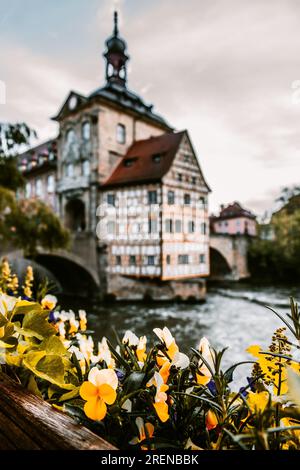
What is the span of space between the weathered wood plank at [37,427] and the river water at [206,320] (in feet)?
23.7

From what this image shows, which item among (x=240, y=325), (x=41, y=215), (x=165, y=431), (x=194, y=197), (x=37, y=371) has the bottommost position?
(x=240, y=325)

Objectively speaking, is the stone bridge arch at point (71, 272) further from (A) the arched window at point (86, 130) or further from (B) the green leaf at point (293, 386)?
(B) the green leaf at point (293, 386)

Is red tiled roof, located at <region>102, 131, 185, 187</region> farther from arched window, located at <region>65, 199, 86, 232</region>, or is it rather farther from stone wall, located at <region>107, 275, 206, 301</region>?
stone wall, located at <region>107, 275, 206, 301</region>

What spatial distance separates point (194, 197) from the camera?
16.9 metres

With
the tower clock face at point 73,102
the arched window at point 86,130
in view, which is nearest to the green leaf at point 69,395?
the arched window at point 86,130

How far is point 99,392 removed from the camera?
0.60 m

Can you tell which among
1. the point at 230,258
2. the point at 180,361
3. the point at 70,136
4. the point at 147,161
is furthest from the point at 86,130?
the point at 180,361

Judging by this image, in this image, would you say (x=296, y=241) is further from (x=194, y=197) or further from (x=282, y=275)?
(x=194, y=197)

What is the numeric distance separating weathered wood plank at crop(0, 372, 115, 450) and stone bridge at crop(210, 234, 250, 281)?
22.3 m

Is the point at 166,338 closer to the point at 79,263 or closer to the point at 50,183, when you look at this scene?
the point at 79,263

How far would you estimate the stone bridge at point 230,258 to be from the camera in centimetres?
2298

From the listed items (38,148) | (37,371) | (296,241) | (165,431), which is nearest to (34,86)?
(37,371)

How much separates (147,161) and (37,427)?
16.8m

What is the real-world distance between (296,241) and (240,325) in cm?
1284
